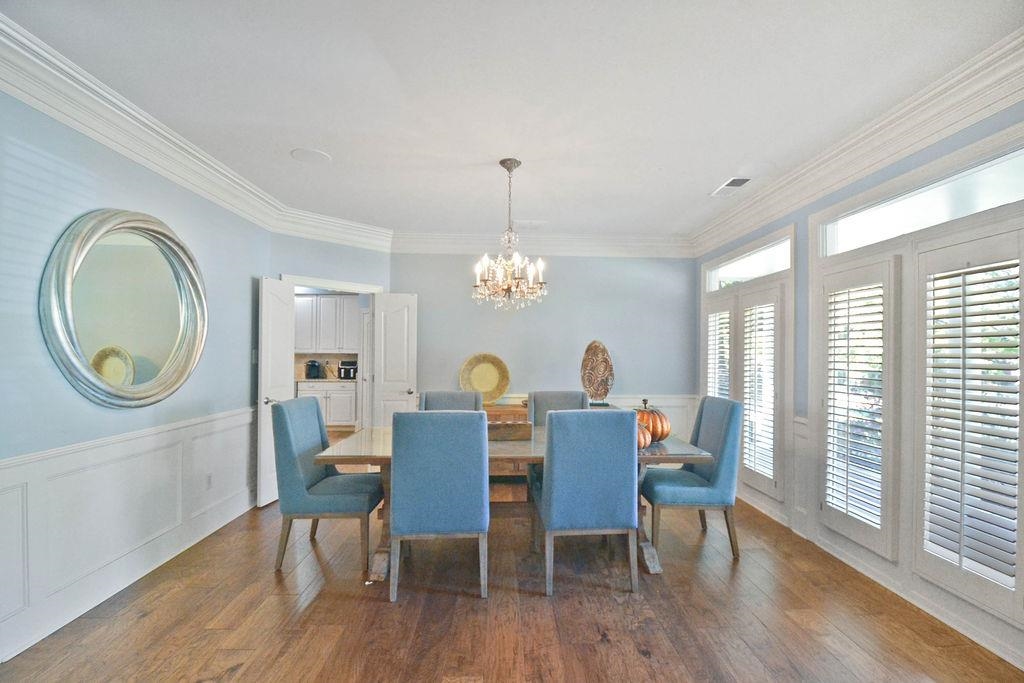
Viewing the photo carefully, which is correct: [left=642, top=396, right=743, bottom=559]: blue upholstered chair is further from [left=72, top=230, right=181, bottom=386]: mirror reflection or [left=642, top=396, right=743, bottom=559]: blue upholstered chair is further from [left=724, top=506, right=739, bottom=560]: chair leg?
[left=72, top=230, right=181, bottom=386]: mirror reflection

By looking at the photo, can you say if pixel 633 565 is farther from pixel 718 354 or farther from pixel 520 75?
pixel 718 354

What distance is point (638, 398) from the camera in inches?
220

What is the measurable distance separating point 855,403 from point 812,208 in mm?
1373

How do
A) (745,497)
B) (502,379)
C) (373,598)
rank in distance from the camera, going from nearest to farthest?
(373,598), (745,497), (502,379)

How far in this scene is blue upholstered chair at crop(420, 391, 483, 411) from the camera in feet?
13.3

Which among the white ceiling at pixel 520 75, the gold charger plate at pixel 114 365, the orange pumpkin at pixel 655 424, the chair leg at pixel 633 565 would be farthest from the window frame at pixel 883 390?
the gold charger plate at pixel 114 365

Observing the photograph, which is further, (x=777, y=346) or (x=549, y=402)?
(x=549, y=402)

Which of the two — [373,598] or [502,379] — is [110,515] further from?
[502,379]

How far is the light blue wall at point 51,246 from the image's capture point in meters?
2.17

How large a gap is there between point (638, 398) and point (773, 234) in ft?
7.43

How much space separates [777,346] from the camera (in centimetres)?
389

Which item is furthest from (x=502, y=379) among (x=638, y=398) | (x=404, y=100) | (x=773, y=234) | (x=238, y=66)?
(x=238, y=66)

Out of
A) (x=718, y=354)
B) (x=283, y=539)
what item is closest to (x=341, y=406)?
(x=283, y=539)

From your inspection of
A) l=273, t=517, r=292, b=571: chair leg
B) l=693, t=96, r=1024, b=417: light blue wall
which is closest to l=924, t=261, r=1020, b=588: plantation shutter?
l=693, t=96, r=1024, b=417: light blue wall
